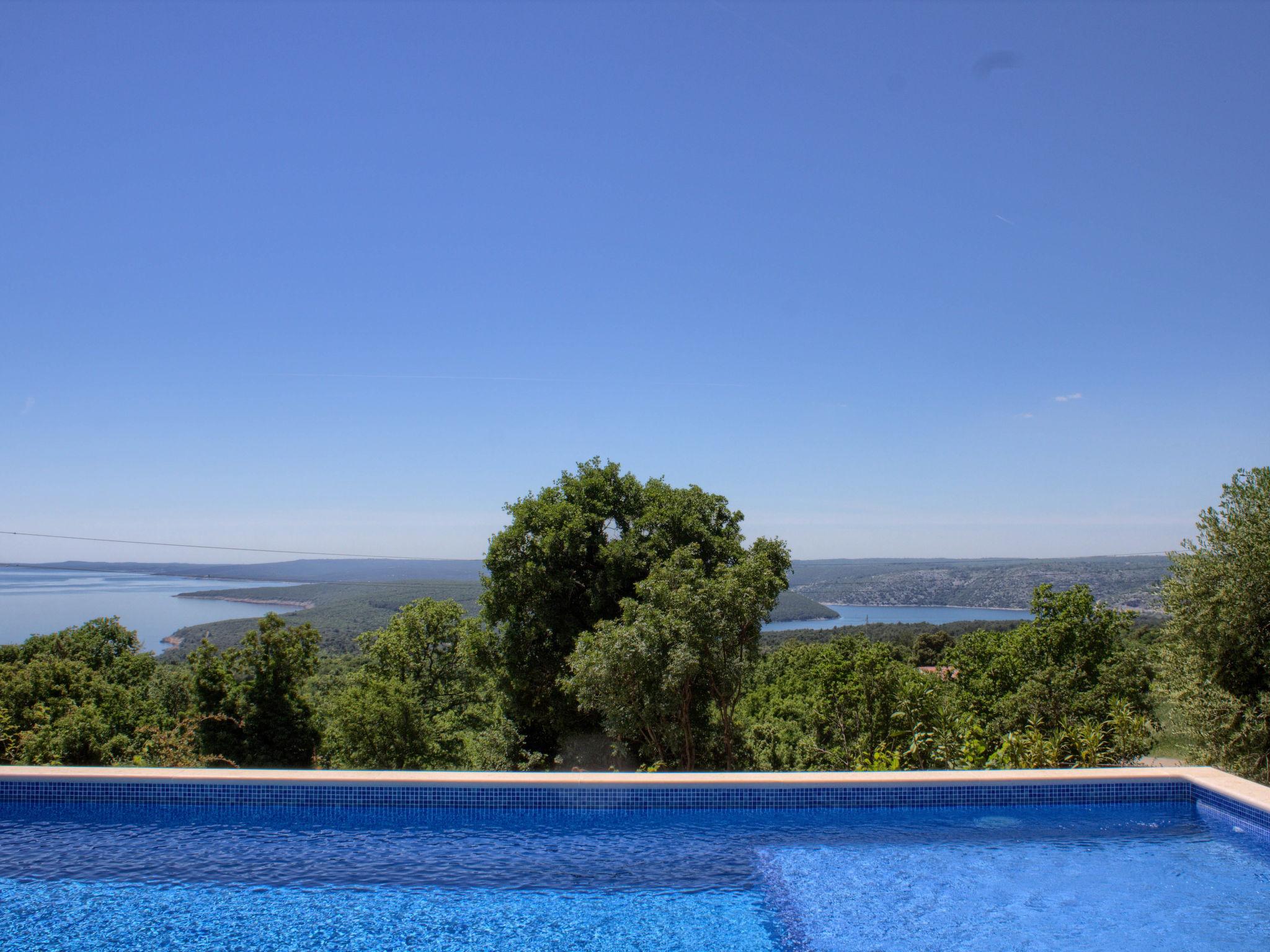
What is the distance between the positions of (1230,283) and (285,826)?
17543mm

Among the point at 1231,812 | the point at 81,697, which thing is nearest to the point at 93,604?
the point at 81,697

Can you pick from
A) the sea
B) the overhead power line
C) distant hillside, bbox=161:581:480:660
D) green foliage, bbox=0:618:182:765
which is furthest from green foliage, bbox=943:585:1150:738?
distant hillside, bbox=161:581:480:660

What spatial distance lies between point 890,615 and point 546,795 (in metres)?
67.8

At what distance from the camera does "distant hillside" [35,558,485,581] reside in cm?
3475

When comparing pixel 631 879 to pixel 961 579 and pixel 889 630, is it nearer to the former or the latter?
pixel 889 630

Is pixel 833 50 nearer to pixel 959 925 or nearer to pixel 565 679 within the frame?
pixel 565 679

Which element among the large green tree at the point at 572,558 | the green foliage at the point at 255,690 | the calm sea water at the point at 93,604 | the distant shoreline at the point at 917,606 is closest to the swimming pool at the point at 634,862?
the large green tree at the point at 572,558

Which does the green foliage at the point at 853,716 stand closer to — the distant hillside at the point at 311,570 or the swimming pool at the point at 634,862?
the swimming pool at the point at 634,862

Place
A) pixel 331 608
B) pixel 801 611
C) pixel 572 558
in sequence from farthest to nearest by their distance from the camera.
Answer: pixel 801 611 < pixel 331 608 < pixel 572 558

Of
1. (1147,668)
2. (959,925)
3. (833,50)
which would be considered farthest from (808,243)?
(959,925)

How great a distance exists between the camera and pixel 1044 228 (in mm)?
13141

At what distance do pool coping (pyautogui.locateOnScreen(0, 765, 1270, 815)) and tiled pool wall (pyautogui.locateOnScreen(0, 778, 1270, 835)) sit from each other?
0.02 meters

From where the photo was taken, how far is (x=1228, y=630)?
877cm

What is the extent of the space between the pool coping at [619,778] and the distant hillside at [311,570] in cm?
1834
